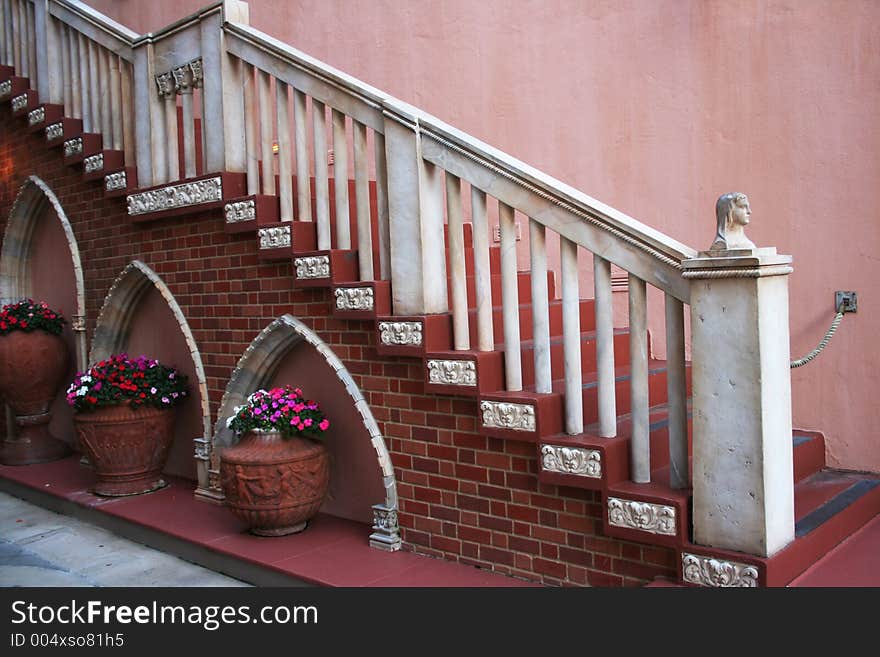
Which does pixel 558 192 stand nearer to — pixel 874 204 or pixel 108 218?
pixel 874 204

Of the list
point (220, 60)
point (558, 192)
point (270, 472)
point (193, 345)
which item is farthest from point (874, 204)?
point (193, 345)

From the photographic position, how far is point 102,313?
6910 mm

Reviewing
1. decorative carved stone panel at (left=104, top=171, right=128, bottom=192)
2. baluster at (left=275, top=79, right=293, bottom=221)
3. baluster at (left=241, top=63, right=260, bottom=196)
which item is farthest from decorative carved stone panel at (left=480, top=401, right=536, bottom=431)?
decorative carved stone panel at (left=104, top=171, right=128, bottom=192)

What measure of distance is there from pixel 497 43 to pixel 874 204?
290 centimetres

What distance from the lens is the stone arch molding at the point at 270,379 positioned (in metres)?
4.73

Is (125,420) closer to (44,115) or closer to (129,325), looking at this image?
(129,325)

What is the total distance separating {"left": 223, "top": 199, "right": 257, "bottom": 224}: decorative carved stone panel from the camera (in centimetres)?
530

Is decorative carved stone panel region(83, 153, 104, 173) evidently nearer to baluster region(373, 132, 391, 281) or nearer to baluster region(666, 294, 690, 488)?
baluster region(373, 132, 391, 281)

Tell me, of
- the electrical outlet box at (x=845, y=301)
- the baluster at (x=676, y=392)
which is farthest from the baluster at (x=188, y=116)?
the electrical outlet box at (x=845, y=301)

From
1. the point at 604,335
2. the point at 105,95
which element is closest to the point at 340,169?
the point at 604,335

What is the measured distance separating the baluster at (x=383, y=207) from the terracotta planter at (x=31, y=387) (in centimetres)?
405

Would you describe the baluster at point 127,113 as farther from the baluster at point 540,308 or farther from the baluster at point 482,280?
the baluster at point 540,308

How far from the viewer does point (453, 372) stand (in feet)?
13.9

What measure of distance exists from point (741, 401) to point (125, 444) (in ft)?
14.5
